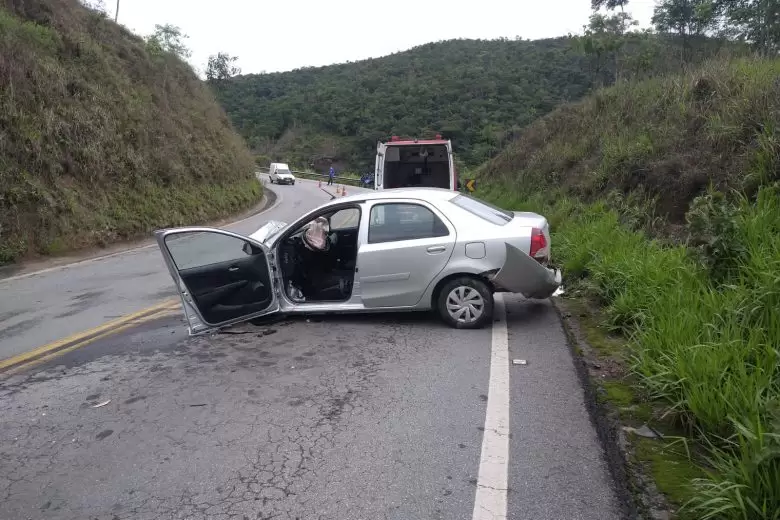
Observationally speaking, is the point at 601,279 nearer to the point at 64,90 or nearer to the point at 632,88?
the point at 632,88

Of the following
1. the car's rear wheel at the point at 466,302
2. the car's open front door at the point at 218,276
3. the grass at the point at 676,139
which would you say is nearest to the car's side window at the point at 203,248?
the car's open front door at the point at 218,276

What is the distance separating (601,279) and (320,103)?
76.1 meters

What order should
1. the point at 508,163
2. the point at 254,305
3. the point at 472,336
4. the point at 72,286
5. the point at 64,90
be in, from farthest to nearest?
the point at 508,163
the point at 64,90
the point at 72,286
the point at 254,305
the point at 472,336

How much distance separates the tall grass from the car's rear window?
4.46ft

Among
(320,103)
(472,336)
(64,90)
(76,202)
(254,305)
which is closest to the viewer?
(472,336)

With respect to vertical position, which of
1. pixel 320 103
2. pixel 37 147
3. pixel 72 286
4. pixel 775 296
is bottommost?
pixel 72 286

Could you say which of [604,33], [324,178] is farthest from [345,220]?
[324,178]

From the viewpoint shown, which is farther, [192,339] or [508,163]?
[508,163]

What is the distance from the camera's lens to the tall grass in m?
2.66

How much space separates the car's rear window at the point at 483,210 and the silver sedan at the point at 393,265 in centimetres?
3

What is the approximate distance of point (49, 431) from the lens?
415 cm

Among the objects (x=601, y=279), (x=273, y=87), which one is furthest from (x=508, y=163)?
(x=273, y=87)

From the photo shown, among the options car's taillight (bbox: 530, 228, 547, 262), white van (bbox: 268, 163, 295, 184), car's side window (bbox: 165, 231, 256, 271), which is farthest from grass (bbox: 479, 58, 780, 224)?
white van (bbox: 268, 163, 295, 184)

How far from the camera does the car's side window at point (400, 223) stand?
638 centimetres
